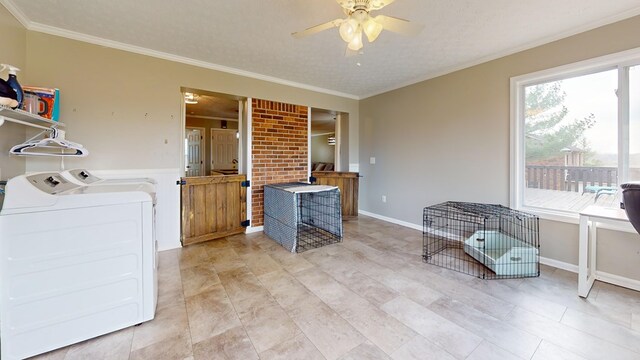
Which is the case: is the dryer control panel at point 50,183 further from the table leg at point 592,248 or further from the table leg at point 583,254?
the table leg at point 592,248

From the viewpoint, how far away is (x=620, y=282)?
7.19 ft

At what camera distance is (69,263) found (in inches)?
57.7

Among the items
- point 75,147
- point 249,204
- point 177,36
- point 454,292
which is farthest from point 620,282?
point 75,147

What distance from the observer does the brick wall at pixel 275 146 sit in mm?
3748

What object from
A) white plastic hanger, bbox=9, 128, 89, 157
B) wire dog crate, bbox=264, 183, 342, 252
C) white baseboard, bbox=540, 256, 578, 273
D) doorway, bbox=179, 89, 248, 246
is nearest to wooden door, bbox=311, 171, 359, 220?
wire dog crate, bbox=264, 183, 342, 252

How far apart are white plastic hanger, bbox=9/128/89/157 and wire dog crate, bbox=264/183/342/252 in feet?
6.70

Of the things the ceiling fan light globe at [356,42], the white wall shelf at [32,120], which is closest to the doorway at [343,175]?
the ceiling fan light globe at [356,42]

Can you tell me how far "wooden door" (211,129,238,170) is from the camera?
6555mm

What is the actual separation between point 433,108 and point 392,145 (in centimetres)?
90

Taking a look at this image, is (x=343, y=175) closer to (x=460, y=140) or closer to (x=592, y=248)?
(x=460, y=140)

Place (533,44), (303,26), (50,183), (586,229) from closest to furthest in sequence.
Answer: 1. (50,183)
2. (586,229)
3. (303,26)
4. (533,44)

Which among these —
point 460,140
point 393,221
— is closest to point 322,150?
point 393,221

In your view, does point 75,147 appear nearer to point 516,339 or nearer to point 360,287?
point 360,287

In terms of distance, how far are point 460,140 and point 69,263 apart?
4.04m
